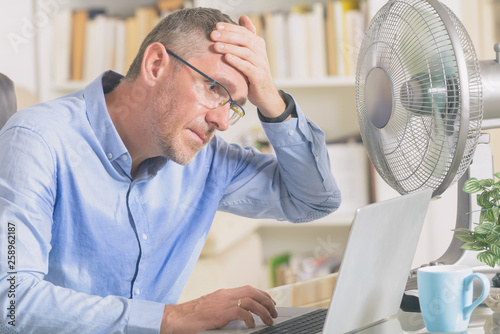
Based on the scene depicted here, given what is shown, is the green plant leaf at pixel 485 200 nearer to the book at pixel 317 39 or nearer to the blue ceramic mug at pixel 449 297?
the blue ceramic mug at pixel 449 297

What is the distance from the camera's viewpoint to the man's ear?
3.45ft

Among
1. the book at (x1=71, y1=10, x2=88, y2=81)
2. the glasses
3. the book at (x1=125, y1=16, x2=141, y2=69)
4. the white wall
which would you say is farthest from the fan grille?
the white wall

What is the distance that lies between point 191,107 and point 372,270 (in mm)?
418

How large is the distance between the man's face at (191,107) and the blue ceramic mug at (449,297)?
420 millimetres

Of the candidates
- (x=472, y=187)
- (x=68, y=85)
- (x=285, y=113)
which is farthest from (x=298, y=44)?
(x=472, y=187)

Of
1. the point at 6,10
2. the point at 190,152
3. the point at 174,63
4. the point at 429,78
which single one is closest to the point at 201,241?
the point at 190,152

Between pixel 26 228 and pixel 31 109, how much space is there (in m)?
0.22

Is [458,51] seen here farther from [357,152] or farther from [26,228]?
[357,152]

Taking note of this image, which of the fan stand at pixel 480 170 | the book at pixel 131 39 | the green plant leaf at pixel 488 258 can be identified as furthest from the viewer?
the book at pixel 131 39

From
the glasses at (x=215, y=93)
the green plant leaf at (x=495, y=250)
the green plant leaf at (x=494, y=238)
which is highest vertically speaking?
the glasses at (x=215, y=93)

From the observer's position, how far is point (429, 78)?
0.90m

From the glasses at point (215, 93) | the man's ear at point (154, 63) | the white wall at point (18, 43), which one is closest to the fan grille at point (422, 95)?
the glasses at point (215, 93)

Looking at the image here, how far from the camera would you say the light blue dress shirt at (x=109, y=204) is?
851 millimetres

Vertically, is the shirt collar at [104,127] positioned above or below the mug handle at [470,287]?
above
